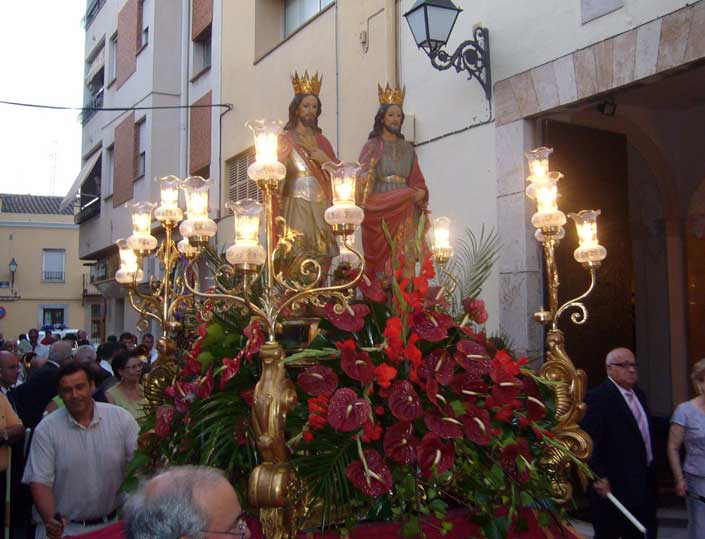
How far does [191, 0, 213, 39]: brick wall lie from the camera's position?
47.2 ft

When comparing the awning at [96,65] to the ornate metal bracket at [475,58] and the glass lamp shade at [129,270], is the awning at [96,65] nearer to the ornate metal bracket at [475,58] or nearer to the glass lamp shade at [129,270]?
the ornate metal bracket at [475,58]

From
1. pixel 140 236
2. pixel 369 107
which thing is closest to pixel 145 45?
pixel 369 107

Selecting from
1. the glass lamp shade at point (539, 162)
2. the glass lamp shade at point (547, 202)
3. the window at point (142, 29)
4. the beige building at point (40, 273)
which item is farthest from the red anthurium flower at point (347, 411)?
the beige building at point (40, 273)

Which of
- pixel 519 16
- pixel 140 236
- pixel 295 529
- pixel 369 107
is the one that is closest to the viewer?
pixel 295 529

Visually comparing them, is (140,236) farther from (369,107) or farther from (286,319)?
(369,107)

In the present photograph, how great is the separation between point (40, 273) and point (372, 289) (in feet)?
123

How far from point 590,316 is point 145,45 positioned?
13020 mm

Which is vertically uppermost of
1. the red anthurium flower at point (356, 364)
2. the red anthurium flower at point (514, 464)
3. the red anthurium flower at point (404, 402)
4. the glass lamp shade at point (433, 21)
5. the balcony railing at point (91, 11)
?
the balcony railing at point (91, 11)

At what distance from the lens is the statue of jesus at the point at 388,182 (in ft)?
19.7

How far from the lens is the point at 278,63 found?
11.6m

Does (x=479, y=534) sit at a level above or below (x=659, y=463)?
above

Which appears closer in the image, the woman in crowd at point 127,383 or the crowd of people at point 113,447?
the crowd of people at point 113,447

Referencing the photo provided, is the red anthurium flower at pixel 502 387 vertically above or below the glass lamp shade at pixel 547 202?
Answer: below

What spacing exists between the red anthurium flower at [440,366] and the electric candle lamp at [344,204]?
0.71m
